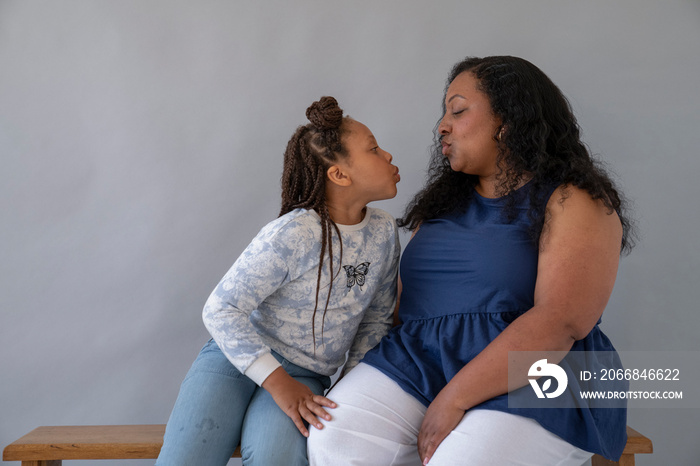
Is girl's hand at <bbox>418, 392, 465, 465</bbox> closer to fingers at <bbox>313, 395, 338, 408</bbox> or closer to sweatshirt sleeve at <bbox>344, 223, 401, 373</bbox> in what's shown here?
fingers at <bbox>313, 395, 338, 408</bbox>

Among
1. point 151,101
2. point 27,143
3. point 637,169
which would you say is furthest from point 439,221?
point 27,143

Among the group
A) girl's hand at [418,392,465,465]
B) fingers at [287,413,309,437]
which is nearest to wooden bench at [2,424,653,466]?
fingers at [287,413,309,437]

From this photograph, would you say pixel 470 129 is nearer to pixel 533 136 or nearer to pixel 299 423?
pixel 533 136

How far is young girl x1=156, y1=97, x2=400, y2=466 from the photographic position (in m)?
1.51

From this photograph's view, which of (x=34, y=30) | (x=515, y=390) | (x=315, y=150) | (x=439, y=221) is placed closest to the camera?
(x=515, y=390)

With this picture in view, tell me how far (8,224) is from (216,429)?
134 centimetres

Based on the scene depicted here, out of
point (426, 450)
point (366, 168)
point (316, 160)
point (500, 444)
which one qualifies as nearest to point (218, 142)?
point (316, 160)

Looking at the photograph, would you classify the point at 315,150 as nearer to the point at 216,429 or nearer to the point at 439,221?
the point at 439,221

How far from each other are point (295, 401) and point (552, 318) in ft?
2.11

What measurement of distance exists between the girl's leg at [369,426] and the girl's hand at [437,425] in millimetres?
62

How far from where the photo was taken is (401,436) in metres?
1.52

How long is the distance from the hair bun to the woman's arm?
64 centimetres

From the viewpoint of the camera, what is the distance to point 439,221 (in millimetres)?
1839

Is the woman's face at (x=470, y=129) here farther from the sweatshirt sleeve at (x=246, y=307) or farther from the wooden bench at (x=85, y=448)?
the wooden bench at (x=85, y=448)
